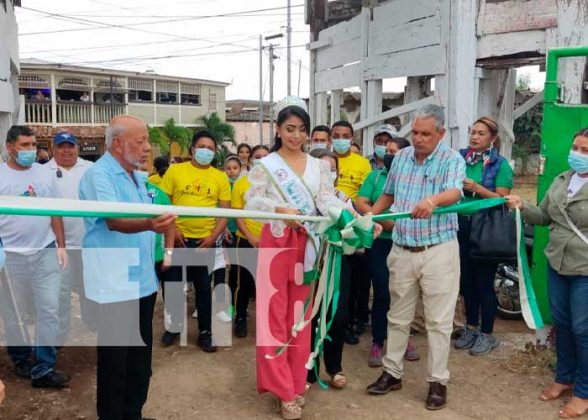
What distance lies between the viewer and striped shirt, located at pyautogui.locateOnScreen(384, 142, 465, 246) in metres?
3.54

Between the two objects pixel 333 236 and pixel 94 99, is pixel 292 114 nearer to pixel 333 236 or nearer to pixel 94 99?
pixel 333 236

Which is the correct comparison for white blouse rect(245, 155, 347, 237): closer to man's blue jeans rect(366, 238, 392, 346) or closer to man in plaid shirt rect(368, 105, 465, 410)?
man in plaid shirt rect(368, 105, 465, 410)

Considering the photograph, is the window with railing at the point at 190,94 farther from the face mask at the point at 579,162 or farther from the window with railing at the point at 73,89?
the face mask at the point at 579,162

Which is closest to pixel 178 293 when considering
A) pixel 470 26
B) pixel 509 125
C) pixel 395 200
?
pixel 395 200

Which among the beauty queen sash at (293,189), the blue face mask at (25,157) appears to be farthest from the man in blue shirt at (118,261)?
the blue face mask at (25,157)

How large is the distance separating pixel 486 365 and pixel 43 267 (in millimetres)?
3265

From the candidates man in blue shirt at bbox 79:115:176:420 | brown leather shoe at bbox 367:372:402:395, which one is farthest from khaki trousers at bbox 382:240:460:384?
man in blue shirt at bbox 79:115:176:420

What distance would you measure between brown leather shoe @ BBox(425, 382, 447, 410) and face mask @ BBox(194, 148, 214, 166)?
2430 millimetres

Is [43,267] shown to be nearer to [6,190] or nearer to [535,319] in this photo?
[6,190]

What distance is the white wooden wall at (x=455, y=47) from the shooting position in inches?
199

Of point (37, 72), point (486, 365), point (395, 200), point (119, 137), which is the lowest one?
point (486, 365)

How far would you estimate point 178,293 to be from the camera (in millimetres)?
5031

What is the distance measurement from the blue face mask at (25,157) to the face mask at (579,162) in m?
3.50

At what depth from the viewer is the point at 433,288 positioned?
3.58m
